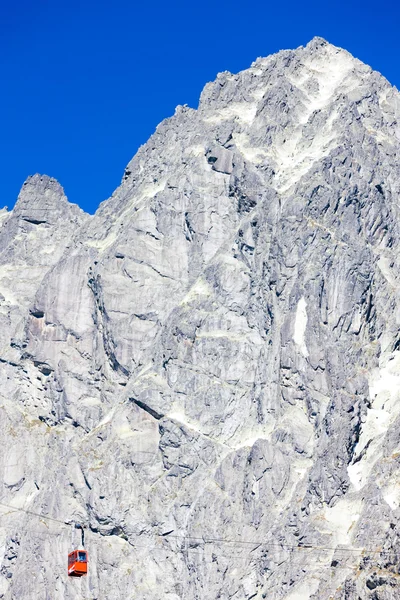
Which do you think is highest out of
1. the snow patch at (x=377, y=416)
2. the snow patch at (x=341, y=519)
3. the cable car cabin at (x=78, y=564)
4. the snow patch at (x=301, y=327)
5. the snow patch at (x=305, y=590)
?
the snow patch at (x=301, y=327)

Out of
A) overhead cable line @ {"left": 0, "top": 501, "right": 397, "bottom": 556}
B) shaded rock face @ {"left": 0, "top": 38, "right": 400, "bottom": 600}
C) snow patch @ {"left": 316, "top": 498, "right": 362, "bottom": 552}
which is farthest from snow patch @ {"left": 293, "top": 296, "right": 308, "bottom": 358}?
overhead cable line @ {"left": 0, "top": 501, "right": 397, "bottom": 556}

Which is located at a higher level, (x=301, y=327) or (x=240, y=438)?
(x=301, y=327)

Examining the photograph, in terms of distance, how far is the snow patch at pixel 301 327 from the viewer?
184 meters

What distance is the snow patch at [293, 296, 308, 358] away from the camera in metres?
184

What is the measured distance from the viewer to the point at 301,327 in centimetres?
18525

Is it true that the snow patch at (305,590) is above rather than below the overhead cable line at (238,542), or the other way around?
below

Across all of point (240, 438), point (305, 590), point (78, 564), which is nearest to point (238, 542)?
point (240, 438)

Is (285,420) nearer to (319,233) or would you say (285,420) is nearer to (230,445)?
(230,445)

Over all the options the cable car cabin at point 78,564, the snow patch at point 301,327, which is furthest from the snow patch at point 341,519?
the cable car cabin at point 78,564

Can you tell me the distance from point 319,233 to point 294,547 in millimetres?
48342

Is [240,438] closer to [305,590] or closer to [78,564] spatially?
[305,590]

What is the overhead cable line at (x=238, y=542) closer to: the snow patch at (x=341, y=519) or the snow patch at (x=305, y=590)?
the snow patch at (x=341, y=519)

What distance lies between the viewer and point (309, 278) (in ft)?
619

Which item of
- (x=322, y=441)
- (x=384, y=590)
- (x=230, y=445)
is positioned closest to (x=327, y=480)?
(x=322, y=441)
